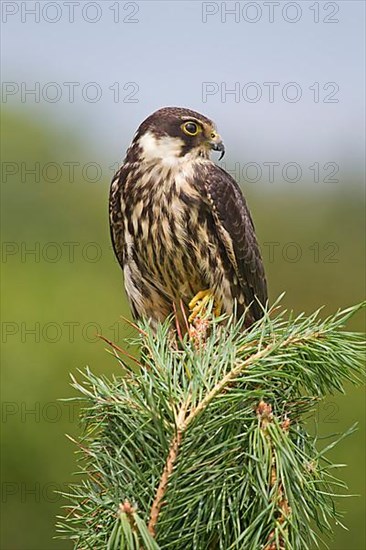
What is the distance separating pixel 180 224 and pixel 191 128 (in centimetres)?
47

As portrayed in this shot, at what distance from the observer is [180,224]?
13.3 ft

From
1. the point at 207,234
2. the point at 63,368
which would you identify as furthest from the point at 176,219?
the point at 63,368

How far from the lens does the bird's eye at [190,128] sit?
4.23 metres

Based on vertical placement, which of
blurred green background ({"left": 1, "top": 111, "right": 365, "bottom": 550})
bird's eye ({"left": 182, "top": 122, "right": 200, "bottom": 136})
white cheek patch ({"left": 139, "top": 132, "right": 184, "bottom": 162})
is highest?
bird's eye ({"left": 182, "top": 122, "right": 200, "bottom": 136})

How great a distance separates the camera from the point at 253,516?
6.68 feet

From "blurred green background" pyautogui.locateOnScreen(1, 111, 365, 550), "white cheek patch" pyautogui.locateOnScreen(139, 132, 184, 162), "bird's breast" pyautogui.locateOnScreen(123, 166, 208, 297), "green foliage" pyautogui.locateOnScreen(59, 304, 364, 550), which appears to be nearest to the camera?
"green foliage" pyautogui.locateOnScreen(59, 304, 364, 550)

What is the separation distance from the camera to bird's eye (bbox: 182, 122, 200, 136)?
13.9 feet

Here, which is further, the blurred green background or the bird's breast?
the blurred green background

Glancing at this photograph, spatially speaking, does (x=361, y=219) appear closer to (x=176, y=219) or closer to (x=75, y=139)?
(x=75, y=139)

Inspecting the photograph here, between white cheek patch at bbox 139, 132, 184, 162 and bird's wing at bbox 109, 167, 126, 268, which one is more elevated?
white cheek patch at bbox 139, 132, 184, 162

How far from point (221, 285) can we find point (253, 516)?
2.14 meters

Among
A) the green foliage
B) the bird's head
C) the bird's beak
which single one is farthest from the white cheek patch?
the green foliage

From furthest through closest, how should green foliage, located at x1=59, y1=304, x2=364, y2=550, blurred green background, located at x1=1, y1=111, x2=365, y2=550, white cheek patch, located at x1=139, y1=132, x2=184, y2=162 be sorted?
blurred green background, located at x1=1, y1=111, x2=365, y2=550 < white cheek patch, located at x1=139, y1=132, x2=184, y2=162 < green foliage, located at x1=59, y1=304, x2=364, y2=550

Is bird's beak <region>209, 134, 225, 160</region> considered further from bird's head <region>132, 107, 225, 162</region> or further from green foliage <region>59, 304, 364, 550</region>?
green foliage <region>59, 304, 364, 550</region>
